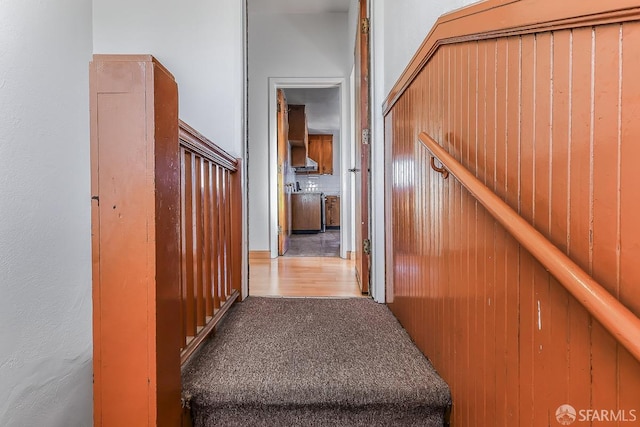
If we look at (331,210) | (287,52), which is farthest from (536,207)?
(331,210)

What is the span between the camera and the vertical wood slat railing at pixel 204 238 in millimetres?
1042

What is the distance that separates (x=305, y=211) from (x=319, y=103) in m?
2.08

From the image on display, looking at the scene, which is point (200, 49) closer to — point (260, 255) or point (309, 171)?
point (260, 255)

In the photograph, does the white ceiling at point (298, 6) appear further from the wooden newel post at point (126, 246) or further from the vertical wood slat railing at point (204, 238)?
the wooden newel post at point (126, 246)

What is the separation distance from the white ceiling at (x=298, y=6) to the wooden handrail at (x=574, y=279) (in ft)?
11.6

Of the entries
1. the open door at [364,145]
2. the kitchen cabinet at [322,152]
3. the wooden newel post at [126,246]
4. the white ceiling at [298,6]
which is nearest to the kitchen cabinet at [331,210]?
the kitchen cabinet at [322,152]

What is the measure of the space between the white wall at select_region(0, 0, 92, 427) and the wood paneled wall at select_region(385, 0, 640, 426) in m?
1.24

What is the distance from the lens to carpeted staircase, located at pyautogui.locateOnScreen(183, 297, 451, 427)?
3.15ft

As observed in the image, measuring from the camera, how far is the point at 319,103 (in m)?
5.69

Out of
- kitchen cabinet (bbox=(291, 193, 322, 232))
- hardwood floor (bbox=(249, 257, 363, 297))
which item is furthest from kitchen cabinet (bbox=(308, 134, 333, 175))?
hardwood floor (bbox=(249, 257, 363, 297))

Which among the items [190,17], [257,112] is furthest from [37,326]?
[257,112]

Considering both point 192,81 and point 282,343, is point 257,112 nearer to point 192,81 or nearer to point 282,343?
point 192,81

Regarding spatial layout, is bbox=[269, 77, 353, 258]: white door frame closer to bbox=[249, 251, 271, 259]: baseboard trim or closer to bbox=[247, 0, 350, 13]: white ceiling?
bbox=[249, 251, 271, 259]: baseboard trim

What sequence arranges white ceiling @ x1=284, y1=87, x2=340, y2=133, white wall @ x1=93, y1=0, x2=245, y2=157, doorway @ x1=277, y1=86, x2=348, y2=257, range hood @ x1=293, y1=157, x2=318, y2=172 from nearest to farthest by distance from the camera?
white wall @ x1=93, y1=0, x2=245, y2=157 < doorway @ x1=277, y1=86, x2=348, y2=257 < white ceiling @ x1=284, y1=87, x2=340, y2=133 < range hood @ x1=293, y1=157, x2=318, y2=172
